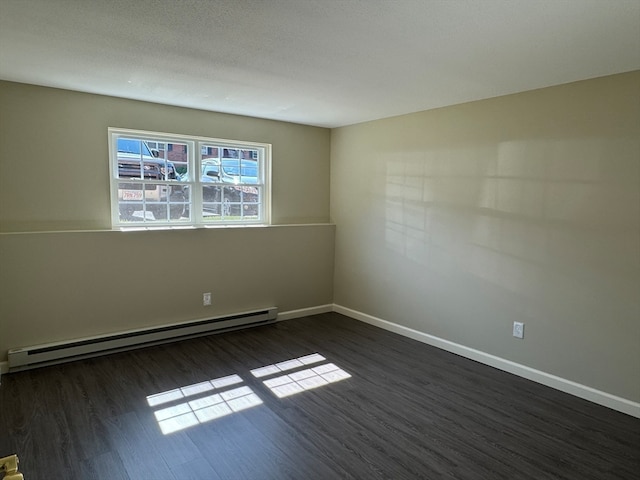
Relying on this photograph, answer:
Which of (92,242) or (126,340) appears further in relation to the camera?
(126,340)

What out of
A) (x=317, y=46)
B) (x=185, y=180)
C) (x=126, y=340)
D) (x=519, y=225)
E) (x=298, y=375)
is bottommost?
(x=298, y=375)

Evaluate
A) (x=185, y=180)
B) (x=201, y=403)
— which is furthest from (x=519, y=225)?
(x=185, y=180)

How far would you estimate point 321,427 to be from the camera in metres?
2.51

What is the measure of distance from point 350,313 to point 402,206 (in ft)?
4.99

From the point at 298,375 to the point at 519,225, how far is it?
216 cm

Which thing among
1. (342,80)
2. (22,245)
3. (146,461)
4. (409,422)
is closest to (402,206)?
(342,80)

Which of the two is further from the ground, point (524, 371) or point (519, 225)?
point (519, 225)

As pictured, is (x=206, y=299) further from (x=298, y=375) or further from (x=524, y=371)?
(x=524, y=371)

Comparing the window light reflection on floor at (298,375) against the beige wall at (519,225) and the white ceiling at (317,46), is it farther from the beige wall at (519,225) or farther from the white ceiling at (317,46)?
the white ceiling at (317,46)

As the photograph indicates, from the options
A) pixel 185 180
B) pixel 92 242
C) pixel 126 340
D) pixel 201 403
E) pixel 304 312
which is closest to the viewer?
pixel 201 403

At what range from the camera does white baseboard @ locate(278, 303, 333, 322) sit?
4711 mm

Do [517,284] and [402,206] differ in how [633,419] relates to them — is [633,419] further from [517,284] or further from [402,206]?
[402,206]

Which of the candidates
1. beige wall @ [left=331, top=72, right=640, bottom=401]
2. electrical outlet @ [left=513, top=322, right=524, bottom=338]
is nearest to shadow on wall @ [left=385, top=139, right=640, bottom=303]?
beige wall @ [left=331, top=72, right=640, bottom=401]

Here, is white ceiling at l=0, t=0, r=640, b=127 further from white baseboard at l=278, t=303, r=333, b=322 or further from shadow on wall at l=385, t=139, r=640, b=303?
white baseboard at l=278, t=303, r=333, b=322
